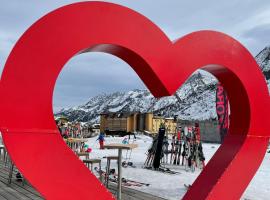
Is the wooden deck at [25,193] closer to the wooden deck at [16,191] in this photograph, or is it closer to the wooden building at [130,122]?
the wooden deck at [16,191]

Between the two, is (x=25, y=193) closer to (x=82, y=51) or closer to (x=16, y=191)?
(x=16, y=191)

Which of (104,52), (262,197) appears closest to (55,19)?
(104,52)

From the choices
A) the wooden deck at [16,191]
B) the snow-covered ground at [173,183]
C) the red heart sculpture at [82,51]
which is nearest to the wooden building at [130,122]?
the snow-covered ground at [173,183]

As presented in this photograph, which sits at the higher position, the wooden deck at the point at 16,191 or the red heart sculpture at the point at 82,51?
the red heart sculpture at the point at 82,51

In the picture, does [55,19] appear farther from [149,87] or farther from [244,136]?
[244,136]

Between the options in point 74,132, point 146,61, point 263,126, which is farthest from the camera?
point 74,132

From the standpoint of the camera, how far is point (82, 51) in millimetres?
3207

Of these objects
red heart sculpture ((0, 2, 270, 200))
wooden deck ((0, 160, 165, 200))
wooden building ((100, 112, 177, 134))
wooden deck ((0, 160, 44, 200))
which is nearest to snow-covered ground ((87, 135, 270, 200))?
wooden deck ((0, 160, 165, 200))

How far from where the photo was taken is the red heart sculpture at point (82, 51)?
287 cm

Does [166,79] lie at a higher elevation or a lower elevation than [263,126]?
higher

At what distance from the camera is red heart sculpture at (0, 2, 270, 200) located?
2865 millimetres

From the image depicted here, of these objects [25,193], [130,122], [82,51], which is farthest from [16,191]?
[130,122]

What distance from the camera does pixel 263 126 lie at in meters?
4.33

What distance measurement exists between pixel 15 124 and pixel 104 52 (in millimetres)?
1134
